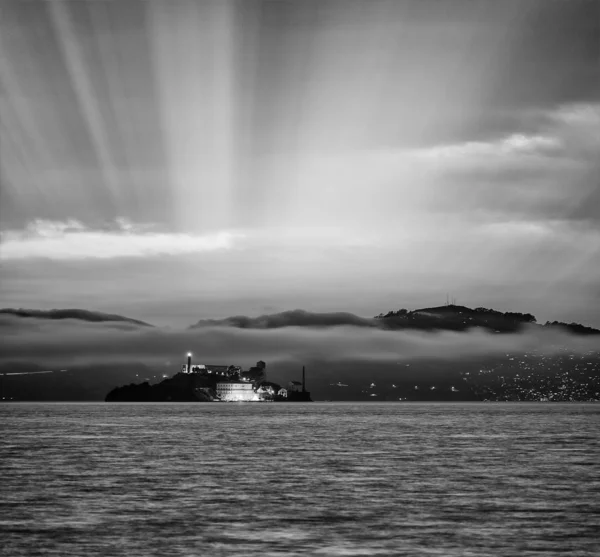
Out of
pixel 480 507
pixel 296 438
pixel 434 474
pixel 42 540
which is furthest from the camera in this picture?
pixel 296 438

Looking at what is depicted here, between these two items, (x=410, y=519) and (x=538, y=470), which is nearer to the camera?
(x=410, y=519)

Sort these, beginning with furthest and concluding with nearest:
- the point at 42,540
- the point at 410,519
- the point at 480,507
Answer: the point at 480,507 → the point at 410,519 → the point at 42,540

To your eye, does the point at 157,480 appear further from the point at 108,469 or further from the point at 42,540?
the point at 42,540

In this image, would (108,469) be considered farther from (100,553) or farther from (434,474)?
(100,553)

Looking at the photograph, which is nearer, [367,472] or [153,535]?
[153,535]

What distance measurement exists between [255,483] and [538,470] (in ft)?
93.1

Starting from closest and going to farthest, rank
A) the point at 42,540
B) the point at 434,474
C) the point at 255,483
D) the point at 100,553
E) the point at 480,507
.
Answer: the point at 100,553 < the point at 42,540 < the point at 480,507 < the point at 255,483 < the point at 434,474

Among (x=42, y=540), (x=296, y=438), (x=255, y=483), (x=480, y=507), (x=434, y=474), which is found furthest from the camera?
(x=296, y=438)

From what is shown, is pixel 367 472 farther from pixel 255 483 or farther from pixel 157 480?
pixel 157 480

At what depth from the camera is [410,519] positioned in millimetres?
54281

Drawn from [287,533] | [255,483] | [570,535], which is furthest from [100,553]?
[255,483]

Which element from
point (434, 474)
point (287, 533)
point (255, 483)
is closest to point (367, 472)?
point (434, 474)

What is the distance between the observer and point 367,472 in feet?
273

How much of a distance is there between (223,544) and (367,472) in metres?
38.6
